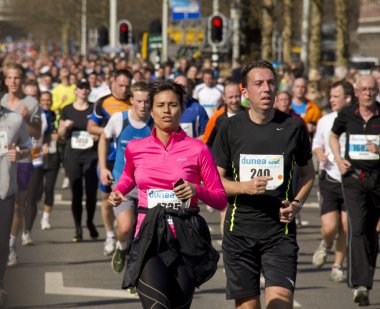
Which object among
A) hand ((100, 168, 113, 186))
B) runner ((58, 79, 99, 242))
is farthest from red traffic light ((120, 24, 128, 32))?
hand ((100, 168, 113, 186))

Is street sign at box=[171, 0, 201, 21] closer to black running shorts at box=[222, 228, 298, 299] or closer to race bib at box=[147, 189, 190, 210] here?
black running shorts at box=[222, 228, 298, 299]

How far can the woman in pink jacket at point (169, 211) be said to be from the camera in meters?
6.76

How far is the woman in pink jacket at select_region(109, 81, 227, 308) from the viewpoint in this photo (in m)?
6.76

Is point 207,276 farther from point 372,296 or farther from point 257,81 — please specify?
point 372,296

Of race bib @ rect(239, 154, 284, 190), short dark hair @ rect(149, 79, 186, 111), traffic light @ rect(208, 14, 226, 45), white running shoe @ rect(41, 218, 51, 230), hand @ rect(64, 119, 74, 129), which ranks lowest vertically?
white running shoe @ rect(41, 218, 51, 230)

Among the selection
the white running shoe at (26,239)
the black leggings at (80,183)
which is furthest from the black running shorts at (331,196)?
the white running shoe at (26,239)

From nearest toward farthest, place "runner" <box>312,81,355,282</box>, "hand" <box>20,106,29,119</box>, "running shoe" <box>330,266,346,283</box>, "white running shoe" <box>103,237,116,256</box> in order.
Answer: "running shoe" <box>330,266,346,283</box> → "runner" <box>312,81,355,282</box> → "hand" <box>20,106,29,119</box> → "white running shoe" <box>103,237,116,256</box>

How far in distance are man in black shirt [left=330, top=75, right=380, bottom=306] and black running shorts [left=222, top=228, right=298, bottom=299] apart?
2.95 m

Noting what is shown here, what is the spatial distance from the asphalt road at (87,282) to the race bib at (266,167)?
273cm

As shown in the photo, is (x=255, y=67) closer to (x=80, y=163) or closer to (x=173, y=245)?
(x=173, y=245)

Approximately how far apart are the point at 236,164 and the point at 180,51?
4686 cm

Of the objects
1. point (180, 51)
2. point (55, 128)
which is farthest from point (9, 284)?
point (180, 51)

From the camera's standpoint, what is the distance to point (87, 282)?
35.8 ft

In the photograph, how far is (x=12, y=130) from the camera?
9.88m
